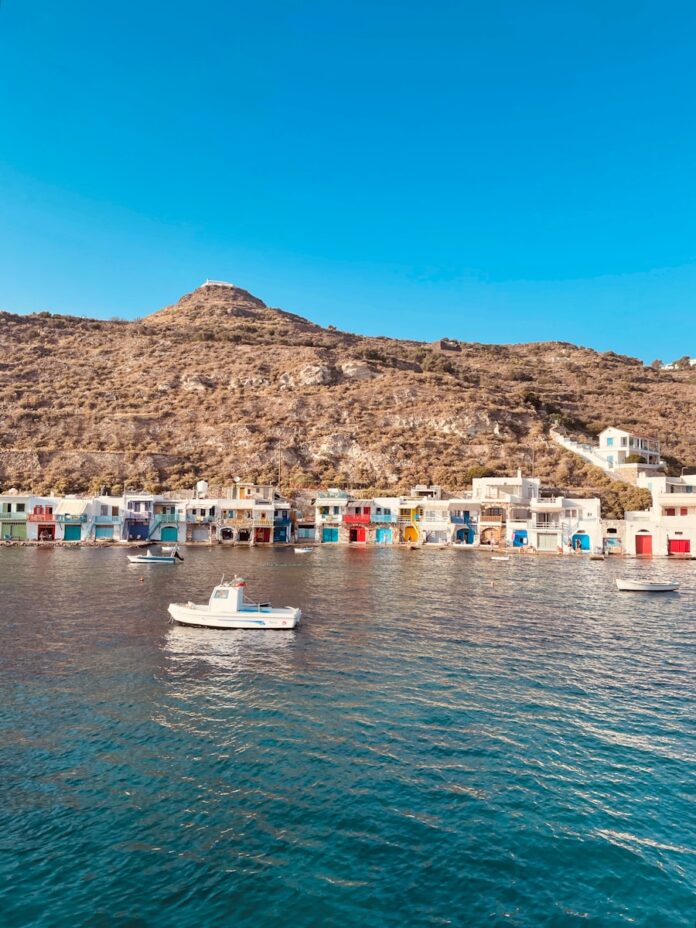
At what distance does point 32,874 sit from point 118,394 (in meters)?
113

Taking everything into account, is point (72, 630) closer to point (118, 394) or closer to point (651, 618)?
point (651, 618)

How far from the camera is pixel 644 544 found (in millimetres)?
69750

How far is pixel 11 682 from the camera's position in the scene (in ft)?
66.1

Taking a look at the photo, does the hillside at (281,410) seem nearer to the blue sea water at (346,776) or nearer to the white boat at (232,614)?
the white boat at (232,614)

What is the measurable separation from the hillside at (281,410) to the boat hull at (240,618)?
62416 millimetres

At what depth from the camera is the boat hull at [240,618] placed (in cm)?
2830

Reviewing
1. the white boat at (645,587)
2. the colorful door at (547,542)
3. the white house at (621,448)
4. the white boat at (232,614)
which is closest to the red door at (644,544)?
the colorful door at (547,542)

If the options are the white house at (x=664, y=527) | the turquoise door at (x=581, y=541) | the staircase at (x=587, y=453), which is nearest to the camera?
the white house at (x=664, y=527)

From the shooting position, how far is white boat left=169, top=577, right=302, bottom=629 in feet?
93.1

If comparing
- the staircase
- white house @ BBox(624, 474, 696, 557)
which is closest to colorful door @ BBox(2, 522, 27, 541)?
white house @ BBox(624, 474, 696, 557)

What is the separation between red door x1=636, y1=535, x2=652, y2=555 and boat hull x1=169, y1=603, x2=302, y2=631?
52.9m

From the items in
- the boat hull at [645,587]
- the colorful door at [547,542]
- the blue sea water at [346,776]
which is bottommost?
the blue sea water at [346,776]

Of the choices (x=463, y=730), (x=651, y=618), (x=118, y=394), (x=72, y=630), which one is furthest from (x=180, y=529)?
(x=463, y=730)

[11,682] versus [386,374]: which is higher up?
[386,374]
